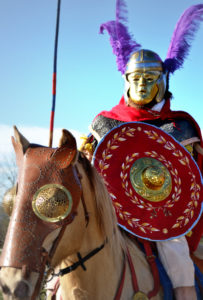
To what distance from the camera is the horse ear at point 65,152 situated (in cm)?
187

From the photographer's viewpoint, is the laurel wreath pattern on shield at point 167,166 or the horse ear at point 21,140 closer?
the horse ear at point 21,140

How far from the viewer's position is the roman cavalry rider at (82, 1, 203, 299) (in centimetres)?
272

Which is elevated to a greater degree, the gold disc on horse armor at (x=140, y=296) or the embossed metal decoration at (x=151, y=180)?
the embossed metal decoration at (x=151, y=180)

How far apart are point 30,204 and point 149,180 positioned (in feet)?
4.83

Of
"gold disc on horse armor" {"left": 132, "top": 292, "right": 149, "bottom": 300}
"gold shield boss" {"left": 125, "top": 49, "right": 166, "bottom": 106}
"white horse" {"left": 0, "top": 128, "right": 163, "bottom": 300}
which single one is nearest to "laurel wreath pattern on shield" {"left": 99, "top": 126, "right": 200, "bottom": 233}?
"white horse" {"left": 0, "top": 128, "right": 163, "bottom": 300}

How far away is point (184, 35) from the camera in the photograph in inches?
168

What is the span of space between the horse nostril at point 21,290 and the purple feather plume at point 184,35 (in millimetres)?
3417

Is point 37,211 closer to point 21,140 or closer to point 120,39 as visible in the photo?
point 21,140

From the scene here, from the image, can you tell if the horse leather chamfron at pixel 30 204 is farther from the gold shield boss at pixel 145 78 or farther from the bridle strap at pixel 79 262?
the gold shield boss at pixel 145 78

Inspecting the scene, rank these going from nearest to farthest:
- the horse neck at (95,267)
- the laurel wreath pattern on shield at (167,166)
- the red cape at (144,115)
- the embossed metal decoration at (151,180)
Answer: the horse neck at (95,267), the laurel wreath pattern on shield at (167,166), the embossed metal decoration at (151,180), the red cape at (144,115)

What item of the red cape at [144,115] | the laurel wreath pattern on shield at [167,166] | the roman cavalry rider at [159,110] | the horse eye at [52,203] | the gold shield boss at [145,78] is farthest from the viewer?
the gold shield boss at [145,78]

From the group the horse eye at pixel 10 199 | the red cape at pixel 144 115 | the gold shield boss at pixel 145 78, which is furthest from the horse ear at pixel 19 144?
the gold shield boss at pixel 145 78

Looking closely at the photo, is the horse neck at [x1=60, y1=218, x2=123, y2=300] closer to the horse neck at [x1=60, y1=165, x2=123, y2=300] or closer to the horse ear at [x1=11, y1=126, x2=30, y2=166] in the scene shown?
the horse neck at [x1=60, y1=165, x2=123, y2=300]

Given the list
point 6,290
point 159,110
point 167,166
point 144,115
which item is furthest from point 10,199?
point 159,110
